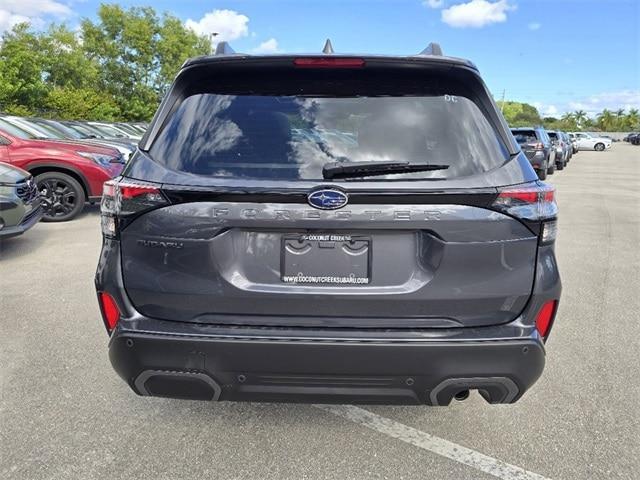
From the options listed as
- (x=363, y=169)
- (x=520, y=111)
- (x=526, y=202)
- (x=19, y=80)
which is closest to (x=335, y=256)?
(x=363, y=169)

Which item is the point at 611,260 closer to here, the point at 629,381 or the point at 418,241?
the point at 629,381

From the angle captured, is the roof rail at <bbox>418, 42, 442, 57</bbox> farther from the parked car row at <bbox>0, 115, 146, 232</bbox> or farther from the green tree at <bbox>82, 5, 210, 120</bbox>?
the green tree at <bbox>82, 5, 210, 120</bbox>

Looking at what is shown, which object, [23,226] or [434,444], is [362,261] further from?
[23,226]

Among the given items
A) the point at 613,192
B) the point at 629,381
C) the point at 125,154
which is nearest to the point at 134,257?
the point at 629,381

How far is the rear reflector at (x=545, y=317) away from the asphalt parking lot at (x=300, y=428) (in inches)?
29.3

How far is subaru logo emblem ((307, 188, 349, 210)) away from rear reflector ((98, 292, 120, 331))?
98 centimetres

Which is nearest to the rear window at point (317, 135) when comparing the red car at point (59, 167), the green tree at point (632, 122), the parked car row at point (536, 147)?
the red car at point (59, 167)

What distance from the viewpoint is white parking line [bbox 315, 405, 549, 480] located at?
8.18 ft

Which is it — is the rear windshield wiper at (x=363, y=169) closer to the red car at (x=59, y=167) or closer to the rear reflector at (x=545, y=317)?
the rear reflector at (x=545, y=317)

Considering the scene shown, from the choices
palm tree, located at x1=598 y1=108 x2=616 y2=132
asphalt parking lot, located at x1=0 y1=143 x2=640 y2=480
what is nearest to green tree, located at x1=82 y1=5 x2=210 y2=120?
asphalt parking lot, located at x1=0 y1=143 x2=640 y2=480

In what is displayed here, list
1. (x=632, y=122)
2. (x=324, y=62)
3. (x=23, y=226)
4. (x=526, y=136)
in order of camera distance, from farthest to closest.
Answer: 1. (x=632, y=122)
2. (x=526, y=136)
3. (x=23, y=226)
4. (x=324, y=62)

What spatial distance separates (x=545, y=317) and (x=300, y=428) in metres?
1.40

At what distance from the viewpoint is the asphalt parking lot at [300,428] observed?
8.25 ft

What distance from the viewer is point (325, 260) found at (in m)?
2.14
